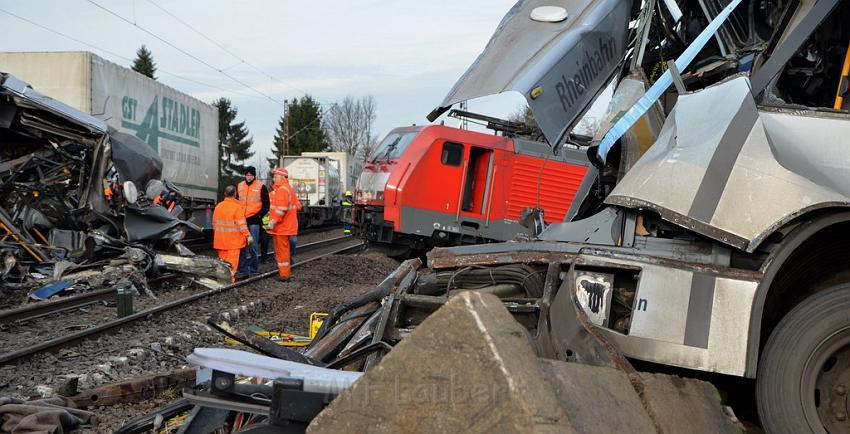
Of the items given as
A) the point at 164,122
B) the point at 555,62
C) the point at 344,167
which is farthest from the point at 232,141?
the point at 555,62

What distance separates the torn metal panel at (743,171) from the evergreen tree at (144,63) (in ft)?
176

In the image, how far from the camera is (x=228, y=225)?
1193 cm

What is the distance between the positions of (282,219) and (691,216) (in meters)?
9.93

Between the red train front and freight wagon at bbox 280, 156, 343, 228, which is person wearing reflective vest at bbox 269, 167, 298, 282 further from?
freight wagon at bbox 280, 156, 343, 228

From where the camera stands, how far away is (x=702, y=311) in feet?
10.4

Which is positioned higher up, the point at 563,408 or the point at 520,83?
the point at 520,83

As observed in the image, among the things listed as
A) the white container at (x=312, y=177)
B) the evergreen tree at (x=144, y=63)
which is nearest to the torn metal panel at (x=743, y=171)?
the white container at (x=312, y=177)

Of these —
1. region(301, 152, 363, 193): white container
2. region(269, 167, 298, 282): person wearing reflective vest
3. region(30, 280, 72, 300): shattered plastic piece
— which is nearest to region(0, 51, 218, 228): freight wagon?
region(269, 167, 298, 282): person wearing reflective vest

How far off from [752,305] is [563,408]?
59.3 inches

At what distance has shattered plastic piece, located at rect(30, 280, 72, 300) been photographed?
9.76 metres

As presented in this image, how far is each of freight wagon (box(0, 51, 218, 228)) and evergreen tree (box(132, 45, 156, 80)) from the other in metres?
31.3

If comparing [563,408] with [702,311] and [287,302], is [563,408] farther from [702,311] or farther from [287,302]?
[287,302]

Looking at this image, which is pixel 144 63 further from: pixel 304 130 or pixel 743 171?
pixel 743 171

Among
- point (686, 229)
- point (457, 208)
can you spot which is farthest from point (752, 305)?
point (457, 208)
